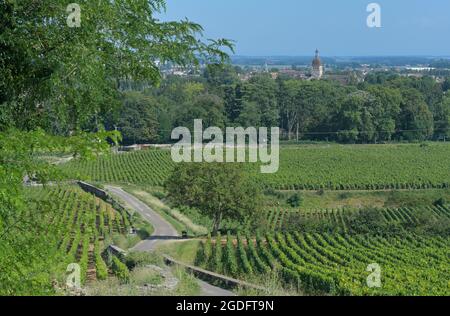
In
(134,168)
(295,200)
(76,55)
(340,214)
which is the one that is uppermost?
(76,55)

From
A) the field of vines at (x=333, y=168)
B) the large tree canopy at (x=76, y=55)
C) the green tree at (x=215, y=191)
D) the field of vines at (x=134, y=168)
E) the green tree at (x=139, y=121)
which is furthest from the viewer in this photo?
the green tree at (x=139, y=121)

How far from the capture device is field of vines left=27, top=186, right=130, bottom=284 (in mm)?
5516

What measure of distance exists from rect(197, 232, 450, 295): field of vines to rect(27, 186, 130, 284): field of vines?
382 centimetres

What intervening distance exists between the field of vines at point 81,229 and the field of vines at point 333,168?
41.5ft

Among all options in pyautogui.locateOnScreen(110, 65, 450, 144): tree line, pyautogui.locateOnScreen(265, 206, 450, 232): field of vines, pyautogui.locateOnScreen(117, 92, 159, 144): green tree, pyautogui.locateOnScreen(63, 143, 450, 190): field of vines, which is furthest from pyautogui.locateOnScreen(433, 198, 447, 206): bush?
pyautogui.locateOnScreen(117, 92, 159, 144): green tree

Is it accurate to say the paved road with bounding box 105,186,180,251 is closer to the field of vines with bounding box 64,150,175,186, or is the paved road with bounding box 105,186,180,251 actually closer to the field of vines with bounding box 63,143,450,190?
the field of vines with bounding box 63,143,450,190

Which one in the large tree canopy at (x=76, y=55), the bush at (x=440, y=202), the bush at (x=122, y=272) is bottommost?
the bush at (x=440, y=202)

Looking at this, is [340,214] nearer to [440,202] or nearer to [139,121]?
[440,202]

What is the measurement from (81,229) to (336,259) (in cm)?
1161

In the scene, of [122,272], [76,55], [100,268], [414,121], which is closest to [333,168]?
[414,121]

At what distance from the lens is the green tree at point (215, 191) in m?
28.8

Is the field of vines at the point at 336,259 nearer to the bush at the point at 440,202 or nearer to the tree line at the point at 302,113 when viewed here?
the bush at the point at 440,202

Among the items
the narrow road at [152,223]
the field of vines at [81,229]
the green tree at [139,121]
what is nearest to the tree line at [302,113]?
the green tree at [139,121]

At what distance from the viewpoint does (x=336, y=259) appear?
21.5m
